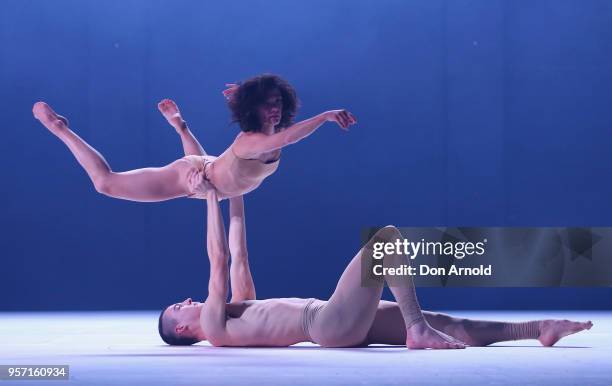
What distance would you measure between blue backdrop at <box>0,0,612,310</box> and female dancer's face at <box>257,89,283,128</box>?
300 centimetres

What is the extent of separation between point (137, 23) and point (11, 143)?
1514 millimetres

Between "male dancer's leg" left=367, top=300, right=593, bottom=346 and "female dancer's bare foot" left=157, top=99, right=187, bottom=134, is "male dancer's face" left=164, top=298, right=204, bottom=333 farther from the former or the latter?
"female dancer's bare foot" left=157, top=99, right=187, bottom=134

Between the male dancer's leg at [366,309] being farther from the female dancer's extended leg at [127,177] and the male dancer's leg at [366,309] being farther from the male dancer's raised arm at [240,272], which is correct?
the female dancer's extended leg at [127,177]

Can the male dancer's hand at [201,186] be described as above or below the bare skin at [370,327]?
above

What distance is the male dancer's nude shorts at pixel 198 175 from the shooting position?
4168 millimetres

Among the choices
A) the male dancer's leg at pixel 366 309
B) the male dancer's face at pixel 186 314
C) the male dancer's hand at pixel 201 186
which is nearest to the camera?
the male dancer's leg at pixel 366 309

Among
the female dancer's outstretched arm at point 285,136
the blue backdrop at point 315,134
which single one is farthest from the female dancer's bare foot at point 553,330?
the blue backdrop at point 315,134

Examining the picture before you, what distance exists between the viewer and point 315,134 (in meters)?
7.63

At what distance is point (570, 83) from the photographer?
7645 mm

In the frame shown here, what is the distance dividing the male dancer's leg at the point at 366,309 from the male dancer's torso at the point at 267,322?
11 cm

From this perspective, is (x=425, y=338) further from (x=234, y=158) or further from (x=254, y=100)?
(x=254, y=100)

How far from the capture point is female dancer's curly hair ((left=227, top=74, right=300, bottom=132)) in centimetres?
454

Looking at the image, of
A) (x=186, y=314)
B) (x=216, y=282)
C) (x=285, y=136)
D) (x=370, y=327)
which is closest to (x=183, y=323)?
(x=186, y=314)

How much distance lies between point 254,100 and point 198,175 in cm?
56
